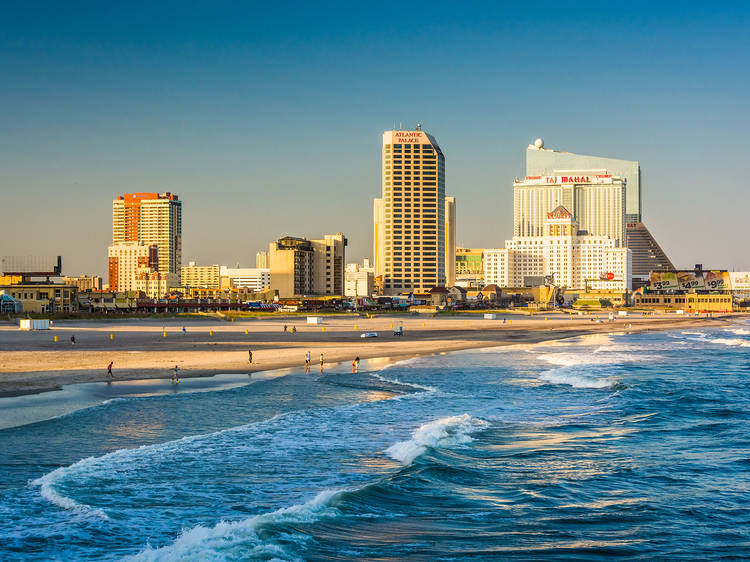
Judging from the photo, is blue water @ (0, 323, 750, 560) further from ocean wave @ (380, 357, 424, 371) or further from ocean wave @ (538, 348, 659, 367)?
ocean wave @ (538, 348, 659, 367)

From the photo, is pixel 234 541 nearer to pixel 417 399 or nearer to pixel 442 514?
pixel 442 514

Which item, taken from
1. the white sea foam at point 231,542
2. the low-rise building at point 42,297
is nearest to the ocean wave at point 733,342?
the white sea foam at point 231,542

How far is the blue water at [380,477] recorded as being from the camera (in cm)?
1878

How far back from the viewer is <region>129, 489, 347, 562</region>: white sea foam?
57.7 ft

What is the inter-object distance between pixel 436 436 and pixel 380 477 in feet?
21.5

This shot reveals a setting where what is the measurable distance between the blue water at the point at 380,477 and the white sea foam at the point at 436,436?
0.13 metres

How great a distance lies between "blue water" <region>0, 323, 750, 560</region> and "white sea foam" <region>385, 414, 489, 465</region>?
0.43ft

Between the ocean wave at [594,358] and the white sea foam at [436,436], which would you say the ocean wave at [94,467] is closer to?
the white sea foam at [436,436]

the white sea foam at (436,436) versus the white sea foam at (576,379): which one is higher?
the white sea foam at (436,436)

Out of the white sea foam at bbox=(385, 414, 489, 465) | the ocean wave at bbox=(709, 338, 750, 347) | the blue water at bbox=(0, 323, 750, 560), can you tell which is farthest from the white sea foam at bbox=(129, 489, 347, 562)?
the ocean wave at bbox=(709, 338, 750, 347)

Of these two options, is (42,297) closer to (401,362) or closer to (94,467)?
(401,362)

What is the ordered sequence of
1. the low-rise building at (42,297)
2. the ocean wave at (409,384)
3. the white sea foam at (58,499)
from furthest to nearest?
the low-rise building at (42,297), the ocean wave at (409,384), the white sea foam at (58,499)

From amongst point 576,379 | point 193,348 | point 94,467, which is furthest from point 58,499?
point 193,348

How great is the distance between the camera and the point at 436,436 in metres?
30.9
